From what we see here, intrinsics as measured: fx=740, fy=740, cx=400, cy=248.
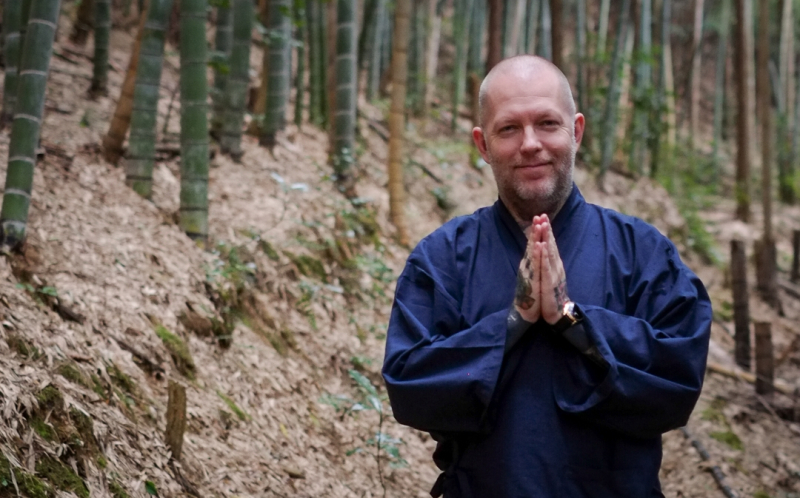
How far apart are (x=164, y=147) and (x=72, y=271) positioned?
206cm

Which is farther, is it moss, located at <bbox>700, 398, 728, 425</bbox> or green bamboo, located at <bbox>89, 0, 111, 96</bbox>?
green bamboo, located at <bbox>89, 0, 111, 96</bbox>

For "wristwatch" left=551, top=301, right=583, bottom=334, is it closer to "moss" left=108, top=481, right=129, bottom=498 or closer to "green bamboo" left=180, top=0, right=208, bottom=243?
"moss" left=108, top=481, right=129, bottom=498

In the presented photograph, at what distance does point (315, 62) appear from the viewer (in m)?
7.51

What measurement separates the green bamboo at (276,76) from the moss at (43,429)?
4.32 m

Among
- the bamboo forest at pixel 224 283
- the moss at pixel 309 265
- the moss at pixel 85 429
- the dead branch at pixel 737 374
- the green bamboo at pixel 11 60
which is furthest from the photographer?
the dead branch at pixel 737 374

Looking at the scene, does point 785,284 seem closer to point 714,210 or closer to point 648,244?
point 714,210

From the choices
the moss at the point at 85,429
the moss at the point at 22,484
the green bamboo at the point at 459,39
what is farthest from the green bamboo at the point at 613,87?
the moss at the point at 22,484

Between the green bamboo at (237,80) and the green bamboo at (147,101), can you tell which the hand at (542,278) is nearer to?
the green bamboo at (147,101)

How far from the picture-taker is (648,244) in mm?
1840

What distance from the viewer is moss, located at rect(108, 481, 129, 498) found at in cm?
220

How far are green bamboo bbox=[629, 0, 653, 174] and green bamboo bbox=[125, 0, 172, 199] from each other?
833cm

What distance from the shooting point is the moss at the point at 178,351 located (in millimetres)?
3303

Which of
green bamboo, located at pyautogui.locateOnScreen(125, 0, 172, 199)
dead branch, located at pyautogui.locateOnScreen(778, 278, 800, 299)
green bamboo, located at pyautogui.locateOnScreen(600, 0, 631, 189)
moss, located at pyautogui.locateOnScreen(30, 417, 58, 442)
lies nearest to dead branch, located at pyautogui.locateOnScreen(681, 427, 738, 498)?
moss, located at pyautogui.locateOnScreen(30, 417, 58, 442)

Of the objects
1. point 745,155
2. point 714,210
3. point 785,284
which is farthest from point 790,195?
point 785,284
